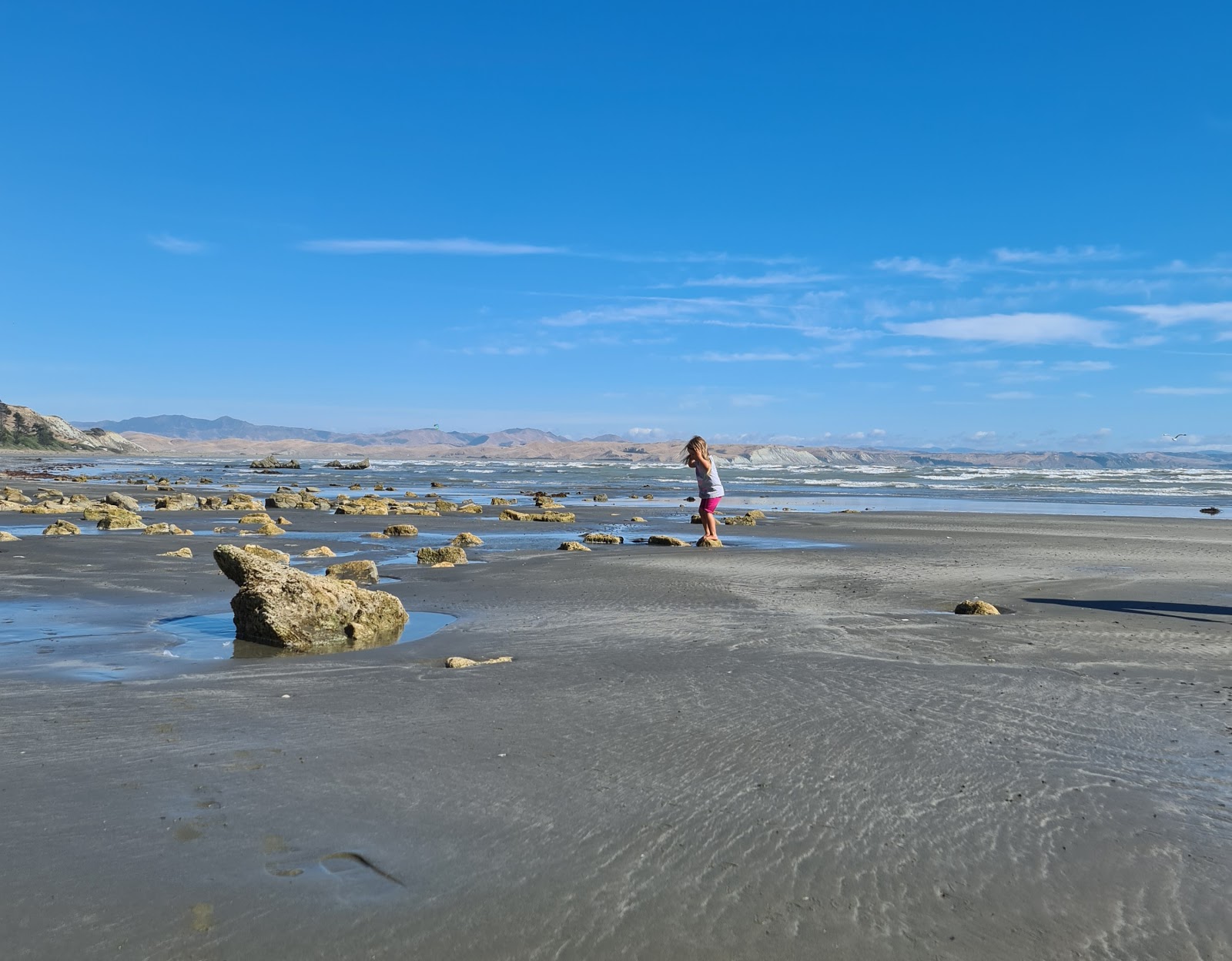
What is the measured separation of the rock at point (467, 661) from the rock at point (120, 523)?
1302 centimetres

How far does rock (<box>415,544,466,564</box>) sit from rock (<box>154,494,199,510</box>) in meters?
14.0

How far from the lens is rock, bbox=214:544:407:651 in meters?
7.40

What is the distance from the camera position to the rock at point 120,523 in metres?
17.4

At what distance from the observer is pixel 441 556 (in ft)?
43.3

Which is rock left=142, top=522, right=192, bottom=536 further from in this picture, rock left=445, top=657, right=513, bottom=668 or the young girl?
rock left=445, top=657, right=513, bottom=668

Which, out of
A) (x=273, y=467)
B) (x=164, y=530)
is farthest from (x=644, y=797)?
(x=273, y=467)

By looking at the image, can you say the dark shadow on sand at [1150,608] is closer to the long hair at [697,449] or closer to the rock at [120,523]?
the long hair at [697,449]

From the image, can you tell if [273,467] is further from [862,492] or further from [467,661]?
[467,661]

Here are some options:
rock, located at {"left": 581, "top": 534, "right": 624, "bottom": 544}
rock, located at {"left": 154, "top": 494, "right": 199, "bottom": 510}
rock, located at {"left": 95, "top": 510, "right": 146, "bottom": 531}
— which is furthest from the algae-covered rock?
rock, located at {"left": 154, "top": 494, "right": 199, "bottom": 510}

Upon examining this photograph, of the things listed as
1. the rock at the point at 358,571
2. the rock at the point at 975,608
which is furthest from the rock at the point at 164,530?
the rock at the point at 975,608

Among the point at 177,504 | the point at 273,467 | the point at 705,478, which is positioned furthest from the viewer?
the point at 273,467

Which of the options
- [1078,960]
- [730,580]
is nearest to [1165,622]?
[730,580]

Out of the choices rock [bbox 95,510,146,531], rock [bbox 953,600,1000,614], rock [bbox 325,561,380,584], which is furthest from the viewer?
rock [bbox 95,510,146,531]

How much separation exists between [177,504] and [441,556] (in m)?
14.7
